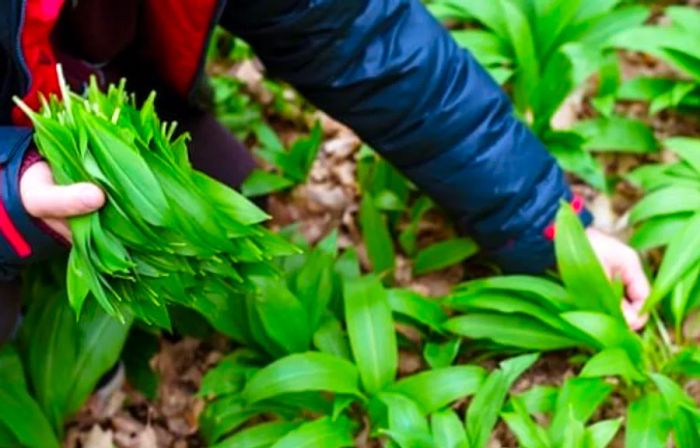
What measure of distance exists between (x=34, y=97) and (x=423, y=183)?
0.72m

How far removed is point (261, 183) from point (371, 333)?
0.46 m

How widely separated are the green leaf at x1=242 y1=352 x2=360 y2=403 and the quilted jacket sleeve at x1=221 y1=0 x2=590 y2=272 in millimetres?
355

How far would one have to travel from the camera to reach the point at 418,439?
215 cm

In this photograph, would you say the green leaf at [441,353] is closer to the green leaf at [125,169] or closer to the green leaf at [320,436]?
the green leaf at [320,436]

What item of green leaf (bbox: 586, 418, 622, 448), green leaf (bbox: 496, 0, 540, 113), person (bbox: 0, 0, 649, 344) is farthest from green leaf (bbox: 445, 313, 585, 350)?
green leaf (bbox: 496, 0, 540, 113)

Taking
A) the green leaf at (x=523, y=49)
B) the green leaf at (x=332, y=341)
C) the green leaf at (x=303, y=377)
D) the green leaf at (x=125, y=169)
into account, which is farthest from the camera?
the green leaf at (x=523, y=49)

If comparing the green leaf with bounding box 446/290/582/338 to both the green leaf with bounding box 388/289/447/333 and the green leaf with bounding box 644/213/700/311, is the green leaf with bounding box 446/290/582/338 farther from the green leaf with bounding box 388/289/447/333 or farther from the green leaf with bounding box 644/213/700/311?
the green leaf with bounding box 644/213/700/311

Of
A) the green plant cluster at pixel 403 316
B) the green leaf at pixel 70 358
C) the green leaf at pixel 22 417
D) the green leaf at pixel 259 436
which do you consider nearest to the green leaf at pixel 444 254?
the green plant cluster at pixel 403 316

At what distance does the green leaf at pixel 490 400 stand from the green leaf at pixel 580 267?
15 cm

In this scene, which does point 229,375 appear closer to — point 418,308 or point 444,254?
point 418,308

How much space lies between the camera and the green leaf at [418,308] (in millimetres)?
2402

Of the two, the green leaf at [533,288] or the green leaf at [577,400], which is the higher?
the green leaf at [533,288]

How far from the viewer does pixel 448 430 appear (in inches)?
86.0

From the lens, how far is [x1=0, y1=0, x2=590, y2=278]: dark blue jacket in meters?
2.11
